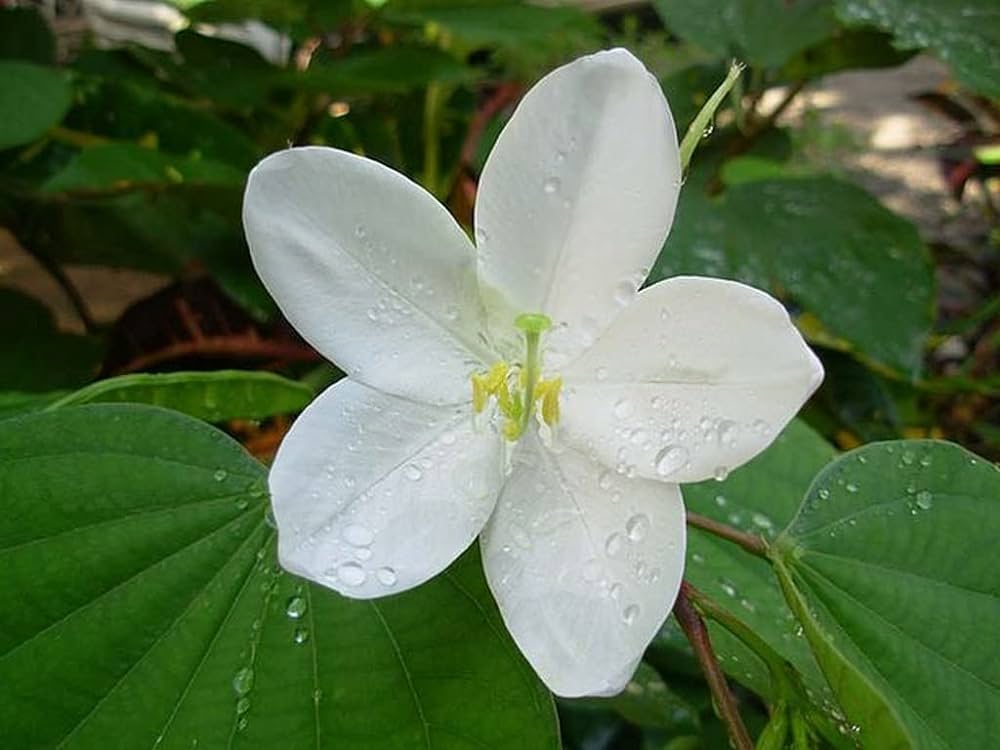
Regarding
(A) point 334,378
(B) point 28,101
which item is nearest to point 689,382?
(A) point 334,378

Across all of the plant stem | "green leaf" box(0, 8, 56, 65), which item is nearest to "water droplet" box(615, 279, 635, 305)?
the plant stem

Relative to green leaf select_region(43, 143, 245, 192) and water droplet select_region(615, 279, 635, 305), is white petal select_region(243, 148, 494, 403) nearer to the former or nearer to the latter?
water droplet select_region(615, 279, 635, 305)

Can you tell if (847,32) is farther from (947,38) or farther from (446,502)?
(446,502)

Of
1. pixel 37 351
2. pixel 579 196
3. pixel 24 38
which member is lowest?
pixel 37 351

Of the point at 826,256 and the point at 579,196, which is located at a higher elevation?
the point at 579,196

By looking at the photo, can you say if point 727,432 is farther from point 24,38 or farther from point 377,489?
point 24,38

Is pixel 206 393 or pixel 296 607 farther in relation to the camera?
pixel 206 393

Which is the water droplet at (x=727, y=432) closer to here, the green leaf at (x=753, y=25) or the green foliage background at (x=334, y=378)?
the green foliage background at (x=334, y=378)

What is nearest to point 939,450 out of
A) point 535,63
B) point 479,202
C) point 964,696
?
point 964,696
